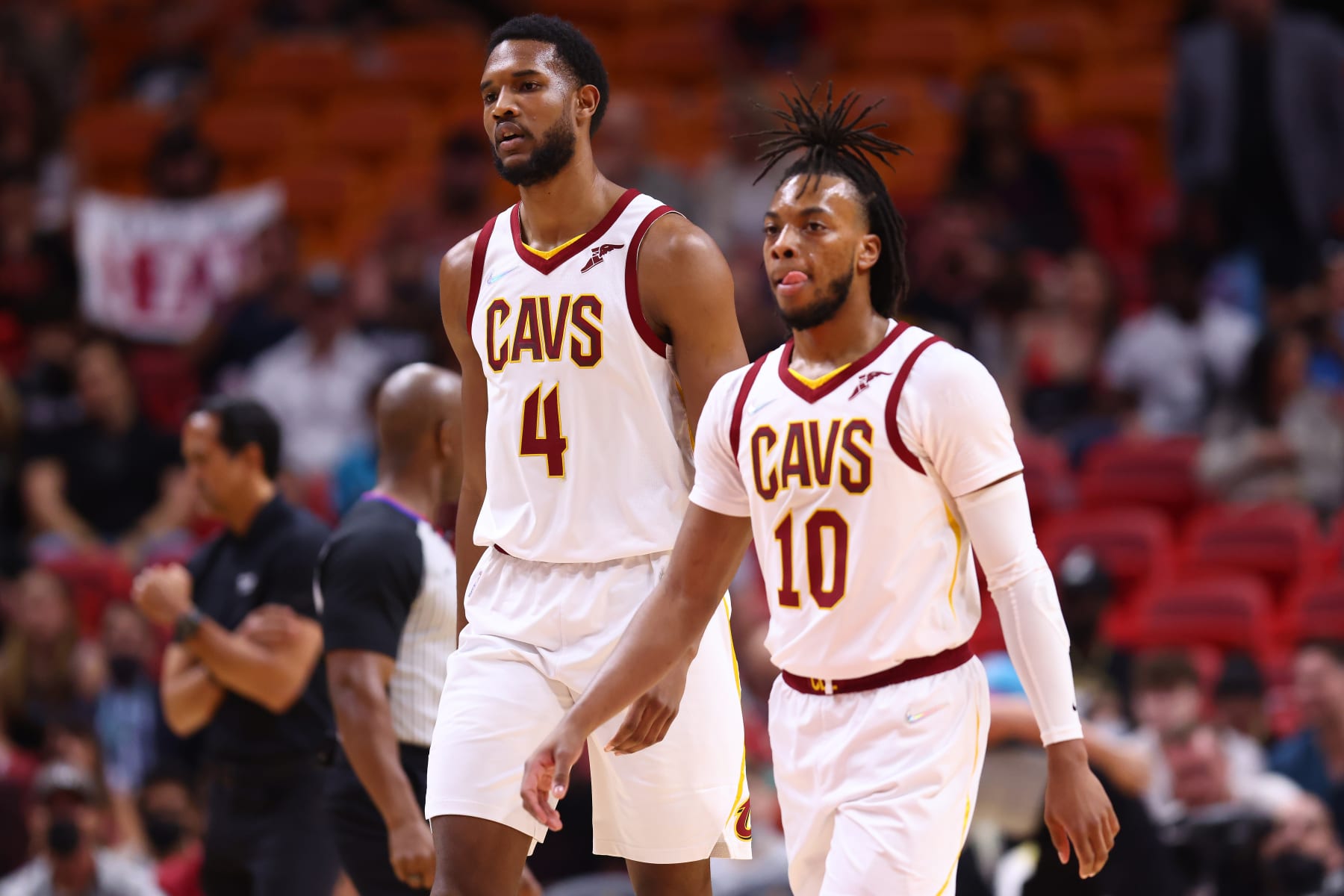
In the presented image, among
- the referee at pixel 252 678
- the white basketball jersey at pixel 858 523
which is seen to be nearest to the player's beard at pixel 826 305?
the white basketball jersey at pixel 858 523

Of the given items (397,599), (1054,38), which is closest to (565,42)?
(397,599)

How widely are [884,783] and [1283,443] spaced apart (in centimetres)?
656

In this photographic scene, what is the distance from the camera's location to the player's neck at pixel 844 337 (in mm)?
4199

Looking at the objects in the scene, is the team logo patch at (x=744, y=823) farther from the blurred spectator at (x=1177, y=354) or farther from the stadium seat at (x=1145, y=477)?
the blurred spectator at (x=1177, y=354)

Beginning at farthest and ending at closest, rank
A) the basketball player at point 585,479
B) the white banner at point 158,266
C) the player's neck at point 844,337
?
the white banner at point 158,266 < the basketball player at point 585,479 < the player's neck at point 844,337

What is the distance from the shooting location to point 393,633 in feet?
17.9

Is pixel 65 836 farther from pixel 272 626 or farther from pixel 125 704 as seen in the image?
pixel 272 626

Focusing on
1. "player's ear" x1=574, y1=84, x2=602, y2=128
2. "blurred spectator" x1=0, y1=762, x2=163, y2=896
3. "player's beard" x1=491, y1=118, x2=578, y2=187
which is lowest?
"blurred spectator" x1=0, y1=762, x2=163, y2=896

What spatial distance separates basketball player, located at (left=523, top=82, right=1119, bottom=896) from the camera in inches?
156

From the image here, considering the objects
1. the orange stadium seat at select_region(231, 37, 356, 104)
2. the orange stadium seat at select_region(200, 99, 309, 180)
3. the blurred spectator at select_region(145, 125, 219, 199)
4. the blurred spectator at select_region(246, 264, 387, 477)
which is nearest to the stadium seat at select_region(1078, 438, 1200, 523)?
the blurred spectator at select_region(246, 264, 387, 477)

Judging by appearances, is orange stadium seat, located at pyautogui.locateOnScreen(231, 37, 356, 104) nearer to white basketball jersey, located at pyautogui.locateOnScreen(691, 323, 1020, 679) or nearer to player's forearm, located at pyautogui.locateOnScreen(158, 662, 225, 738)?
player's forearm, located at pyautogui.locateOnScreen(158, 662, 225, 738)

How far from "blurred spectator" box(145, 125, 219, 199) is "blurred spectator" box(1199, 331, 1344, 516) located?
7616 mm

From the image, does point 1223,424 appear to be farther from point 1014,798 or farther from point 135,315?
point 135,315

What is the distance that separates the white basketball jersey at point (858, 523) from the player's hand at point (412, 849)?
4.54 feet
